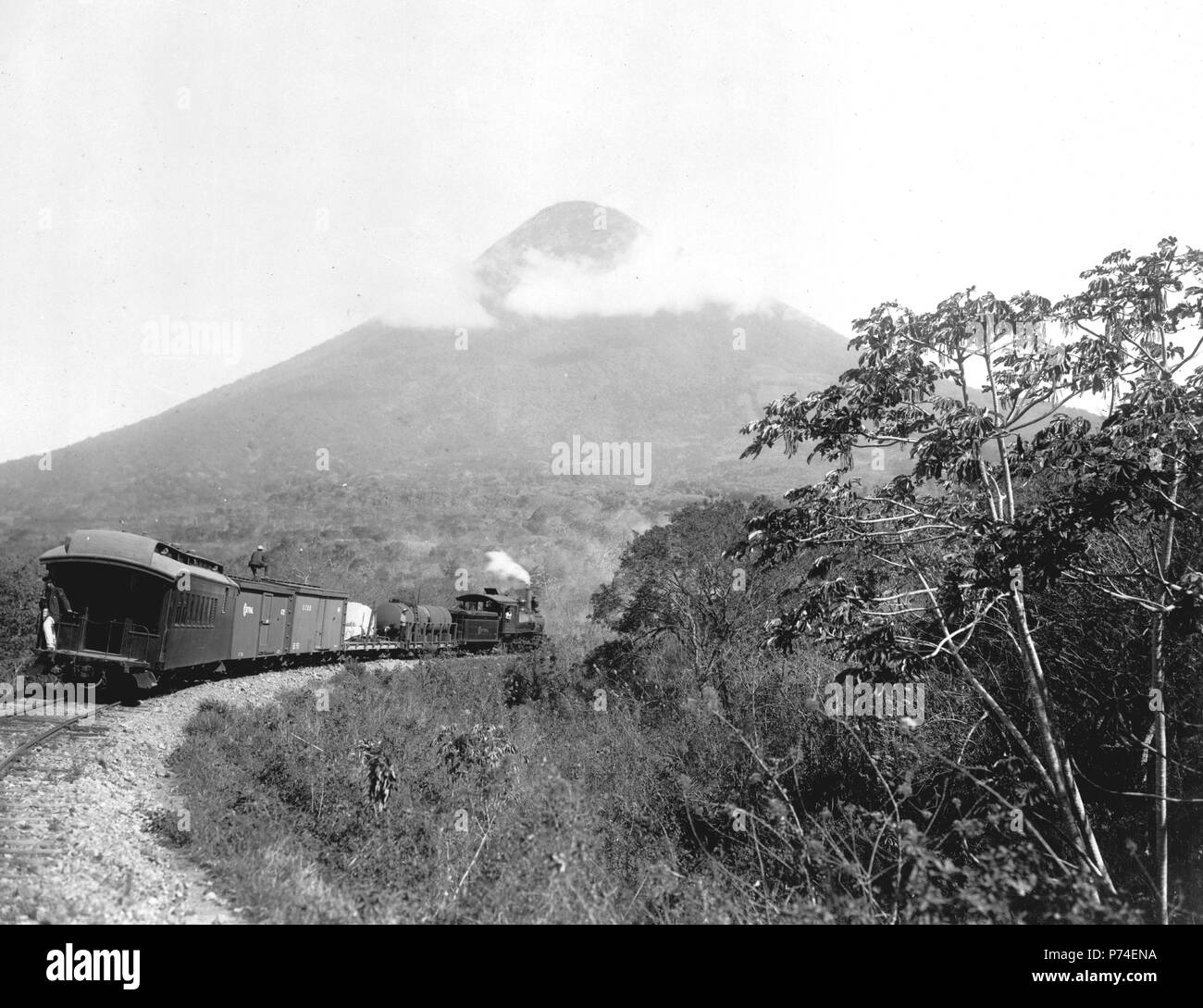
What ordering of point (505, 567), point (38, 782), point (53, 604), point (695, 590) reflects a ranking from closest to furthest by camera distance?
1. point (38, 782)
2. point (53, 604)
3. point (695, 590)
4. point (505, 567)

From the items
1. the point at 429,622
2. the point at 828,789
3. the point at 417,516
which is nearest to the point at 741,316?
the point at 417,516

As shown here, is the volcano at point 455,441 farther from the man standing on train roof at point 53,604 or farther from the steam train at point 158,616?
the man standing on train roof at point 53,604

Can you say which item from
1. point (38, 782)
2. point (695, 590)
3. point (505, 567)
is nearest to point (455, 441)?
point (505, 567)

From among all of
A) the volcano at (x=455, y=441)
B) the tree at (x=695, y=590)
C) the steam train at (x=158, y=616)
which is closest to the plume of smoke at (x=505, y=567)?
the volcano at (x=455, y=441)

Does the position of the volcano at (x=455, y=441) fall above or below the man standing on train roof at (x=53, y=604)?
above

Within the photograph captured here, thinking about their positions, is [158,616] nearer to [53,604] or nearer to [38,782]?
[53,604]

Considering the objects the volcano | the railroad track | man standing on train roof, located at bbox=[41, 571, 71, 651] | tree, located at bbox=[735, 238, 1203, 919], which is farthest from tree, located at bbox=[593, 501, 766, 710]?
the volcano

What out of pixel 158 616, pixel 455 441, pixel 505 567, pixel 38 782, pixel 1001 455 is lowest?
pixel 38 782
